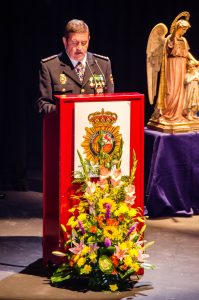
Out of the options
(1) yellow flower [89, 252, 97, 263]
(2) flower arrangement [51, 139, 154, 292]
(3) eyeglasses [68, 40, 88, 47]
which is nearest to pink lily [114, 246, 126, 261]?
(2) flower arrangement [51, 139, 154, 292]

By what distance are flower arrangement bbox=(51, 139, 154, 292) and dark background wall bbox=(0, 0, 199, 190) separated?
2620 millimetres

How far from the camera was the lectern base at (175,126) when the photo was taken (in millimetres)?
6559

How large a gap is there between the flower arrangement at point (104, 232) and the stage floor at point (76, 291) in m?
0.10

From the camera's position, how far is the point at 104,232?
482cm

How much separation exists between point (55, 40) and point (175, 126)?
1.63 m

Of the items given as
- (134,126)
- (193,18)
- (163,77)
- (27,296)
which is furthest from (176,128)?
(27,296)

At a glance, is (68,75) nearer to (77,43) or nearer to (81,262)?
(77,43)

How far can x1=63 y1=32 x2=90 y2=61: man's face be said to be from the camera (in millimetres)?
4980

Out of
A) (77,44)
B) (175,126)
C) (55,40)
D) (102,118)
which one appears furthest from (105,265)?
(55,40)

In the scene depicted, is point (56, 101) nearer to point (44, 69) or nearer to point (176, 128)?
point (44, 69)

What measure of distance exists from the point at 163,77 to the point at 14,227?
1.48m

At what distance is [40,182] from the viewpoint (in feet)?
25.5

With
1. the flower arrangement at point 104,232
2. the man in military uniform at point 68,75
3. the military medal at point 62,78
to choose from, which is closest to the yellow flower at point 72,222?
the flower arrangement at point 104,232

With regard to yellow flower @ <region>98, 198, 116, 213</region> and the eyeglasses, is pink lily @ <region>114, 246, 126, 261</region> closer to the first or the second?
yellow flower @ <region>98, 198, 116, 213</region>
